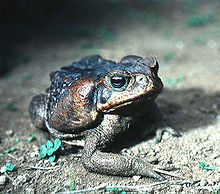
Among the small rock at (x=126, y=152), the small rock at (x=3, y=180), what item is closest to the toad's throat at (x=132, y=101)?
the small rock at (x=126, y=152)

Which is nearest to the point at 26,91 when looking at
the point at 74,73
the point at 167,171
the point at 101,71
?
the point at 74,73

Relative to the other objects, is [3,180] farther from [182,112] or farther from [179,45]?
[179,45]

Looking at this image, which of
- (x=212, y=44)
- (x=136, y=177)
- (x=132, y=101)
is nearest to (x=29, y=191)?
(x=136, y=177)

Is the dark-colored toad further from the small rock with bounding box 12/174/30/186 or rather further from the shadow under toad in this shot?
the small rock with bounding box 12/174/30/186

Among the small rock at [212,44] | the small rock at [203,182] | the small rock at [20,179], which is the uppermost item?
the small rock at [203,182]

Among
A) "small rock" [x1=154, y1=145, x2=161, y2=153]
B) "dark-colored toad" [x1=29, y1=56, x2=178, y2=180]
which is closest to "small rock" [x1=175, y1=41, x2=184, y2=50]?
"dark-colored toad" [x1=29, y1=56, x2=178, y2=180]

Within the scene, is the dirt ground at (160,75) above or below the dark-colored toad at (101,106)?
below

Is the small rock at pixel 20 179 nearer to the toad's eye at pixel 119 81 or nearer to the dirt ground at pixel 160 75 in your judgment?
the dirt ground at pixel 160 75
